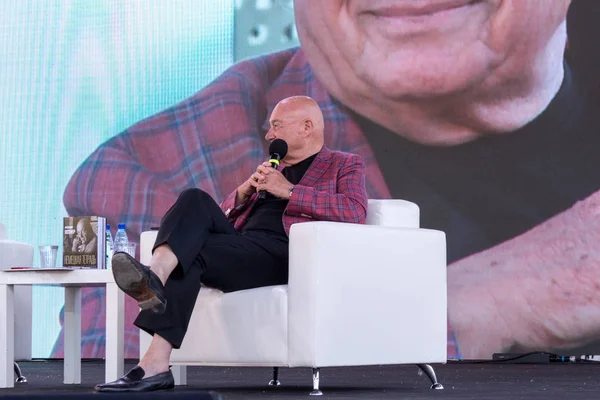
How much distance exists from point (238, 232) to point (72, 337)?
0.79 metres

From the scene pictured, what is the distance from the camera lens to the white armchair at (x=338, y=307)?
9.18 ft

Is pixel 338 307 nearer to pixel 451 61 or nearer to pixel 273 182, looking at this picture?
pixel 273 182

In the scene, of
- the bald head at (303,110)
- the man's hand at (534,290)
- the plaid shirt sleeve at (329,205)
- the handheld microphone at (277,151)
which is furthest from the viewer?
the man's hand at (534,290)

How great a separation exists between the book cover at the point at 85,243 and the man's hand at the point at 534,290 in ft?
7.54

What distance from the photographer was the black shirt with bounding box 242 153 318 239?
3168 millimetres

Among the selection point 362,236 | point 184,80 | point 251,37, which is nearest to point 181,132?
point 184,80

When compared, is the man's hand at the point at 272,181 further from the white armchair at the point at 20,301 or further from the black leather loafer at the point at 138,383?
the white armchair at the point at 20,301

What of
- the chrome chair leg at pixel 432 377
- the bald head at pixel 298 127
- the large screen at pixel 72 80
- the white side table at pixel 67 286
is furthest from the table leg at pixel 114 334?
the large screen at pixel 72 80

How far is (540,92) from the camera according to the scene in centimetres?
506

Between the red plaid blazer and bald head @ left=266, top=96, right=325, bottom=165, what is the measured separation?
0.05 metres

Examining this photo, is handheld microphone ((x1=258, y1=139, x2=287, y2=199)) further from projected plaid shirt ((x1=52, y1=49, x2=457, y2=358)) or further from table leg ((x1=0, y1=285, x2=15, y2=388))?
projected plaid shirt ((x1=52, y1=49, x2=457, y2=358))

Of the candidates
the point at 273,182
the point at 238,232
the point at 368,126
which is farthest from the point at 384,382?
the point at 368,126

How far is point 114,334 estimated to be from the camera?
3.12 meters

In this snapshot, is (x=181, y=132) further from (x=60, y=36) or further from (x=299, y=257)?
(x=299, y=257)
